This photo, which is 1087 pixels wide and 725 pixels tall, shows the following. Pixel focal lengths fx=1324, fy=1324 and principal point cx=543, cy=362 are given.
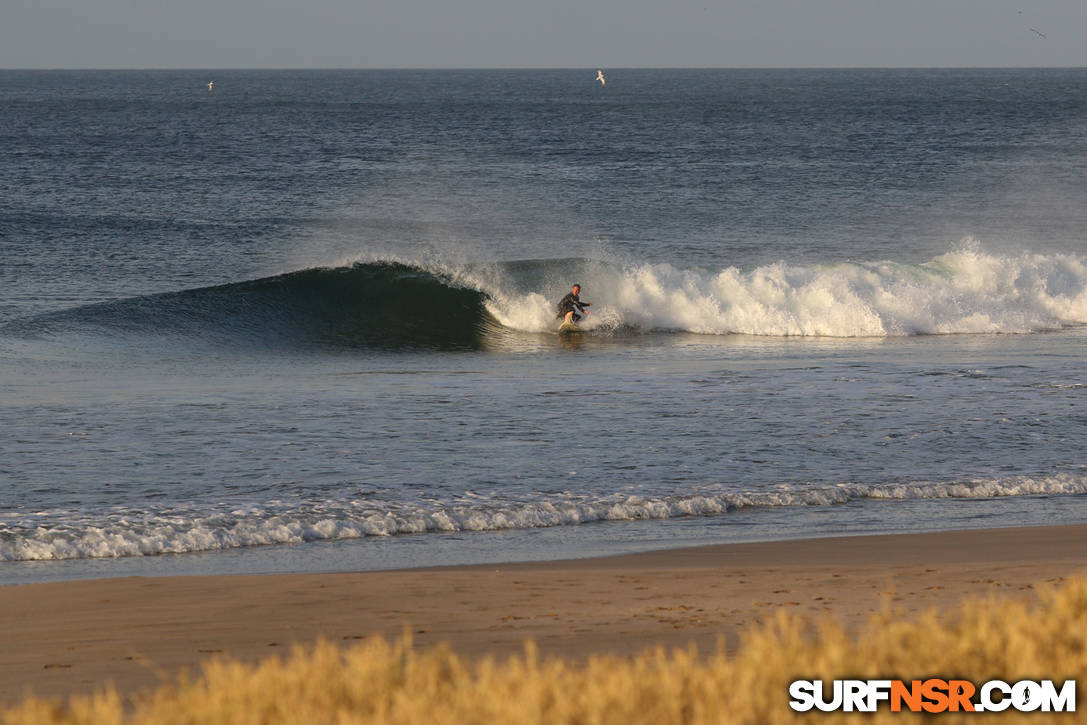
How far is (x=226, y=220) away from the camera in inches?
1427

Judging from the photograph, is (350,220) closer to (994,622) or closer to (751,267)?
(751,267)

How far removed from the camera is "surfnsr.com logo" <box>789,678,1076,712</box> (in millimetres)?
4363

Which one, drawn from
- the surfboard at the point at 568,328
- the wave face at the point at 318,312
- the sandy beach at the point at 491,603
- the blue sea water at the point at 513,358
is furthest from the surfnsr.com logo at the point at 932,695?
the surfboard at the point at 568,328

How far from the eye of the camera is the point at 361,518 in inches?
403

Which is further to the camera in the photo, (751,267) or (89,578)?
(751,267)

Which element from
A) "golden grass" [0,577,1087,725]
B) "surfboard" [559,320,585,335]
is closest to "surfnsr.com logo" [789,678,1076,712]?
"golden grass" [0,577,1087,725]

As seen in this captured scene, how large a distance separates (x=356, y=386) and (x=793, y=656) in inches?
483

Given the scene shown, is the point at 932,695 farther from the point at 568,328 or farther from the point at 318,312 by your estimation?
the point at 318,312

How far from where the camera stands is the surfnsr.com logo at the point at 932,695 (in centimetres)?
436

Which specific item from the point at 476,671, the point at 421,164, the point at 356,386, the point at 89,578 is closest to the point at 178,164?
the point at 421,164

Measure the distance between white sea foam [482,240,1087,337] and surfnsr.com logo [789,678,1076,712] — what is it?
1841 centimetres

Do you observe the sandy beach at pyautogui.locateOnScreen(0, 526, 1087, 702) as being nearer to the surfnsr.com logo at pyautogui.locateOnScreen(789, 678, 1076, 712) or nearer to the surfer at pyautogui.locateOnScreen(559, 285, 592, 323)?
the surfnsr.com logo at pyautogui.locateOnScreen(789, 678, 1076, 712)

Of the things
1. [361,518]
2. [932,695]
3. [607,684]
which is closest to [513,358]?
[361,518]

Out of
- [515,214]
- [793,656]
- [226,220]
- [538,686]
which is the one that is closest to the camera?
[538,686]
